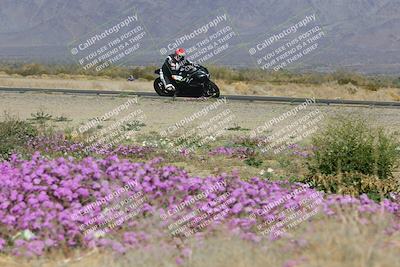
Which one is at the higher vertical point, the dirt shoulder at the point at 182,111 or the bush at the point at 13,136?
the bush at the point at 13,136

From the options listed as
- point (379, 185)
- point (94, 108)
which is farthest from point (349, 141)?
point (94, 108)

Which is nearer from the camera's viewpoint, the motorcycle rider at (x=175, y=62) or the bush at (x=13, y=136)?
the bush at (x=13, y=136)

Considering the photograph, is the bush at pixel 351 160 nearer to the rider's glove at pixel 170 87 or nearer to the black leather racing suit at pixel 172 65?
the black leather racing suit at pixel 172 65

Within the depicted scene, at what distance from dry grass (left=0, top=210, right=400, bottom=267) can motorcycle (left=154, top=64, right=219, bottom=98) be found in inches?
736

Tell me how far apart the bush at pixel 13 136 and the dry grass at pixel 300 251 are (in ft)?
18.6

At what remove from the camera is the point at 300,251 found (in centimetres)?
549

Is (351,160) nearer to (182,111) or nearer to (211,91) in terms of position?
(182,111)

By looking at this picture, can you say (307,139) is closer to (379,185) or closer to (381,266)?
(379,185)

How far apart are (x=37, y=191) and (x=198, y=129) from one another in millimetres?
10728

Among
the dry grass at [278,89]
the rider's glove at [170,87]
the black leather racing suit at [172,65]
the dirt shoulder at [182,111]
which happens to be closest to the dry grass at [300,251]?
the dirt shoulder at [182,111]

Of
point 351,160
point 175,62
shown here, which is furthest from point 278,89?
point 351,160

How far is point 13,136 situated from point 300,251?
8.21 m

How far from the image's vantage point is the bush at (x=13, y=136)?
450 inches

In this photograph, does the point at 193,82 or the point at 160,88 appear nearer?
the point at 193,82
